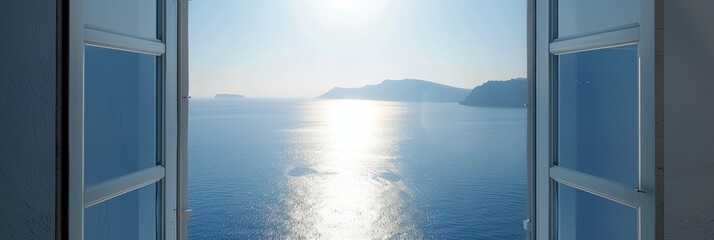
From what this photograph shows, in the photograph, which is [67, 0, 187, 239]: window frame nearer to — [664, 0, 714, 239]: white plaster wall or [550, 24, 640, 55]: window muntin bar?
[550, 24, 640, 55]: window muntin bar

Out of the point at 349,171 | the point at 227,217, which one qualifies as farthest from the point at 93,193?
the point at 349,171

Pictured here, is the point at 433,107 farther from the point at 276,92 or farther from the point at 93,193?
the point at 93,193

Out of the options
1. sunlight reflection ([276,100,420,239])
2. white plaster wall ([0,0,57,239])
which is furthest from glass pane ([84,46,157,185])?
sunlight reflection ([276,100,420,239])

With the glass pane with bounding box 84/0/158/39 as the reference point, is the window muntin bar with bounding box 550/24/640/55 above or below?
below

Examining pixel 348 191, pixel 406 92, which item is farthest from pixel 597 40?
pixel 406 92

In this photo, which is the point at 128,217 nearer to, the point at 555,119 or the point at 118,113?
the point at 118,113

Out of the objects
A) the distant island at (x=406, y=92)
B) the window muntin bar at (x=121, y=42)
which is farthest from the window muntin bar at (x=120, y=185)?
the distant island at (x=406, y=92)
